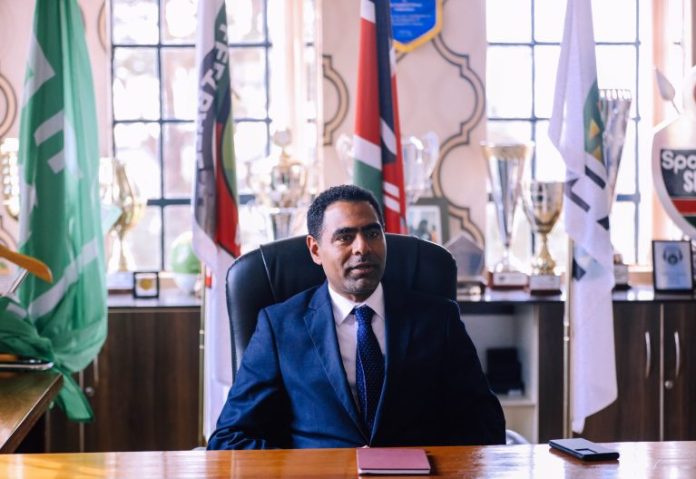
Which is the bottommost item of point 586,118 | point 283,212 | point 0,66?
point 283,212

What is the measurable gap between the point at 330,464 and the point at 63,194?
1871mm

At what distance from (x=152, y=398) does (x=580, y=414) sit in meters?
1.60

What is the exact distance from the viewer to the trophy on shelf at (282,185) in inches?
167

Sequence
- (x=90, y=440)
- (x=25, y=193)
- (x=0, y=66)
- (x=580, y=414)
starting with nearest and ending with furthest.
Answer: (x=25, y=193) → (x=580, y=414) → (x=90, y=440) → (x=0, y=66)

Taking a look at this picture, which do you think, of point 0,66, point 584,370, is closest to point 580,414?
point 584,370

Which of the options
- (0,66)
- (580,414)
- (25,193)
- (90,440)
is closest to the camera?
(25,193)

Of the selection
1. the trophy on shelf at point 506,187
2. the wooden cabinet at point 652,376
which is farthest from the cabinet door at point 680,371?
the trophy on shelf at point 506,187

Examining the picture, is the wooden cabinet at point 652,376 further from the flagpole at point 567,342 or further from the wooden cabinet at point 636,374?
the flagpole at point 567,342

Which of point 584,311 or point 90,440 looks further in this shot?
point 90,440

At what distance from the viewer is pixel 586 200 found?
12.2ft

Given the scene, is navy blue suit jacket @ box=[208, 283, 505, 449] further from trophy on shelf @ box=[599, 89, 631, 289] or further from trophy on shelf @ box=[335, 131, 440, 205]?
trophy on shelf @ box=[599, 89, 631, 289]

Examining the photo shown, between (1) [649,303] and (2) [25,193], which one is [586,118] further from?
(2) [25,193]

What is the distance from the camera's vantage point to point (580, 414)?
12.5 feet

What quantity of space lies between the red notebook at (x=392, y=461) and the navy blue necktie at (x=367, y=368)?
1.16 ft
